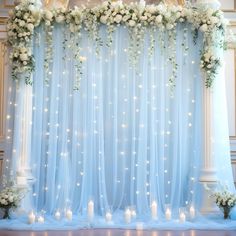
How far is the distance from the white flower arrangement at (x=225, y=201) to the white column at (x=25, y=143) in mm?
2452

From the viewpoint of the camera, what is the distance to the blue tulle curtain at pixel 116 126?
5488mm

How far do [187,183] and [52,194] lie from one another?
1.85 m

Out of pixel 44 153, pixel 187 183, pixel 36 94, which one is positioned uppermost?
pixel 36 94

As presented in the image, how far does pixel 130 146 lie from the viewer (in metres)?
5.62

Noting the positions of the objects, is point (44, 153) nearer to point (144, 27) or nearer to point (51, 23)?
point (51, 23)

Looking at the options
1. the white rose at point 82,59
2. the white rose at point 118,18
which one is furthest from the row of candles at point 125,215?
the white rose at point 118,18

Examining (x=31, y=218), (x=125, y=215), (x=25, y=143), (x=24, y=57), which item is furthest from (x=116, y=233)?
(x=24, y=57)

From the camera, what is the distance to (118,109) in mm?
5641

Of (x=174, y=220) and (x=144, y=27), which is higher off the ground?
(x=144, y=27)

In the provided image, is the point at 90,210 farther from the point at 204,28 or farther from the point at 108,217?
the point at 204,28

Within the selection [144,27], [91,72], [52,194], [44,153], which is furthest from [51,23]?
[52,194]

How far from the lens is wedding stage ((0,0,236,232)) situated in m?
5.46

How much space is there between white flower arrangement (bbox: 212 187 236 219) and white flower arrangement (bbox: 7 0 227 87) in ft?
4.74

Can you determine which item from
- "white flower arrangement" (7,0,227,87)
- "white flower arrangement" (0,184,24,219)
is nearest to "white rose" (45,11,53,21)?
"white flower arrangement" (7,0,227,87)
